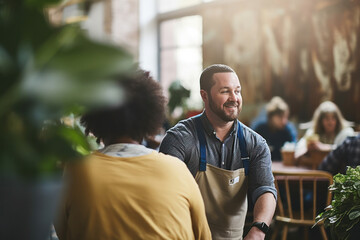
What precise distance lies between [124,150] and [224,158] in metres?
0.89

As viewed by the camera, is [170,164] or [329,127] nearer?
[170,164]

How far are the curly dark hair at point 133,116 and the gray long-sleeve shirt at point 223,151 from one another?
0.70 metres

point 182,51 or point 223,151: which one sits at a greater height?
point 182,51

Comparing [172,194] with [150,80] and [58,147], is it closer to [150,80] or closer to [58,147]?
[150,80]

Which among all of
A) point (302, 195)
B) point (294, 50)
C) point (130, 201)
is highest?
point (294, 50)

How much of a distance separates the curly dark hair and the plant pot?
0.77 meters

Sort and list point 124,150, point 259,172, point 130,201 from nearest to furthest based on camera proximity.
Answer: point 130,201
point 124,150
point 259,172

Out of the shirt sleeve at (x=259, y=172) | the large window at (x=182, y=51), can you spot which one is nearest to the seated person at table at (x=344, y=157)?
the shirt sleeve at (x=259, y=172)

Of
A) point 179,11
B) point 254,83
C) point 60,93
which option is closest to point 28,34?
point 60,93

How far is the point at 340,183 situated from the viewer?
1.85 metres

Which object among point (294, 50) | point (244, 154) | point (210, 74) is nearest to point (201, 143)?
point (244, 154)

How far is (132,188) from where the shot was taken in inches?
55.3

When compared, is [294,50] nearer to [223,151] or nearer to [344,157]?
[344,157]

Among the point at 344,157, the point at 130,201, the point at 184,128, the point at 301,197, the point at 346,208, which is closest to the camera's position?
the point at 130,201
